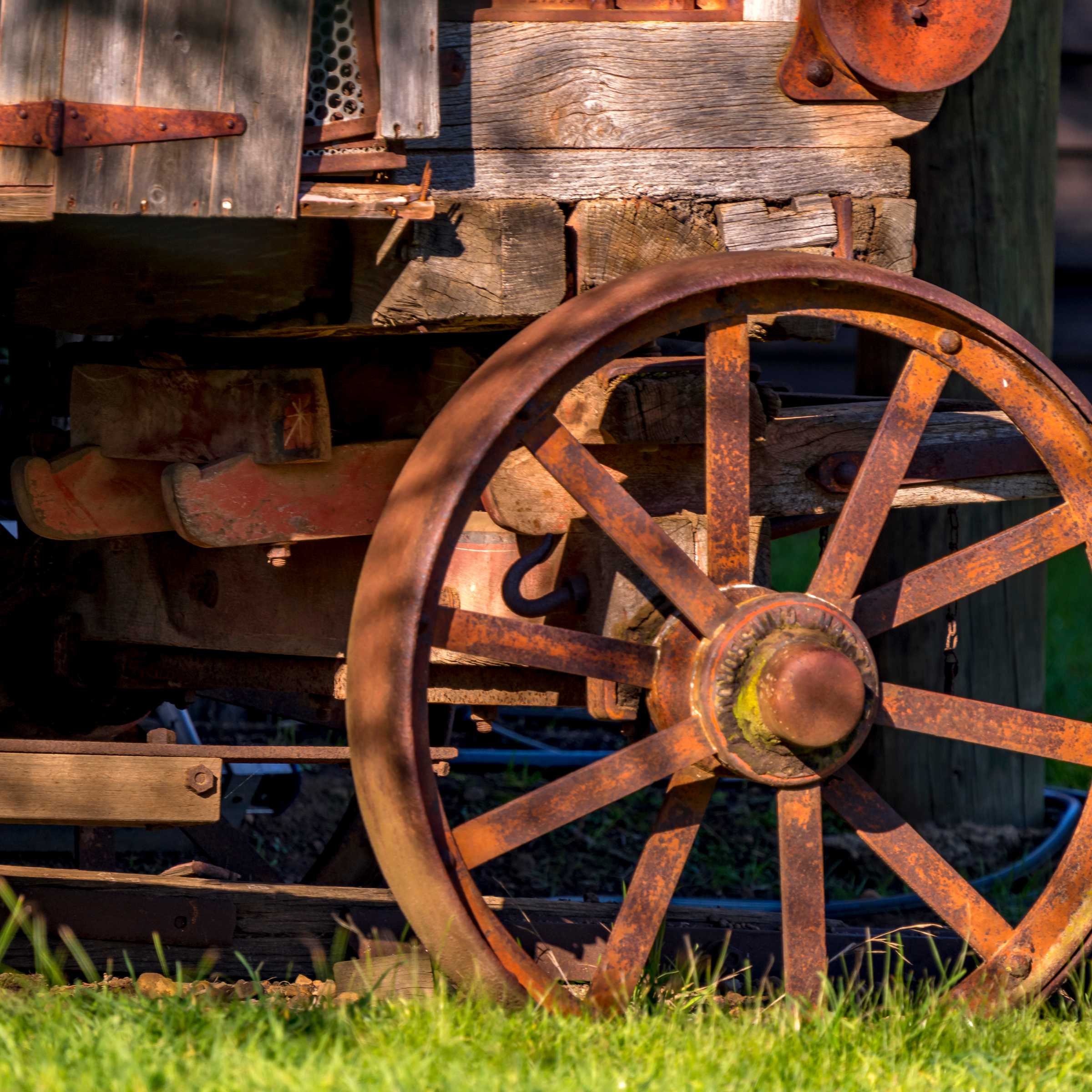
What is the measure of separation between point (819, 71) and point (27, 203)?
128cm

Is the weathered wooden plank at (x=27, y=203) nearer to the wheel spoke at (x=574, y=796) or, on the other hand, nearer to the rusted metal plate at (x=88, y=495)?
the rusted metal plate at (x=88, y=495)

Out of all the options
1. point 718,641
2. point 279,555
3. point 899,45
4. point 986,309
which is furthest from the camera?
point 986,309

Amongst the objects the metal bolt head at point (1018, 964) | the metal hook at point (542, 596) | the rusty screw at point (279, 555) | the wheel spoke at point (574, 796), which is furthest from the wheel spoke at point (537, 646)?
the metal bolt head at point (1018, 964)

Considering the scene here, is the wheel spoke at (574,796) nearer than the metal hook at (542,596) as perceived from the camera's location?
Yes

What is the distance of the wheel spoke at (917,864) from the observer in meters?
2.23

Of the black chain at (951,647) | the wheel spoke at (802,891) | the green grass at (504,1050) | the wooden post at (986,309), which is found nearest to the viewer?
the green grass at (504,1050)

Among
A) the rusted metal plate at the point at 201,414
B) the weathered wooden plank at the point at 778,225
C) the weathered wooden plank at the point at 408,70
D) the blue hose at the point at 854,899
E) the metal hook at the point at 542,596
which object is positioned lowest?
the blue hose at the point at 854,899

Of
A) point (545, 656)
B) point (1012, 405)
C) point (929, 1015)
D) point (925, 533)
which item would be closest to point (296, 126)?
point (545, 656)

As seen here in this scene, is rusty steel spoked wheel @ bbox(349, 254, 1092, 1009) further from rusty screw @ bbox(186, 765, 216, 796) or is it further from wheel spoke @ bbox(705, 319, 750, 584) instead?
rusty screw @ bbox(186, 765, 216, 796)

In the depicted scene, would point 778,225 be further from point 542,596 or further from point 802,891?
point 802,891

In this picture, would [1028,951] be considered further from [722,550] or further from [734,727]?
[722,550]

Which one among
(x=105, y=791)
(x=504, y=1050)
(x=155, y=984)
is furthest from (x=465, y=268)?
(x=155, y=984)

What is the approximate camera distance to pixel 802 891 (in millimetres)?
2191

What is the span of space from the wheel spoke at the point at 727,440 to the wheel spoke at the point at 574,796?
0.28 metres
